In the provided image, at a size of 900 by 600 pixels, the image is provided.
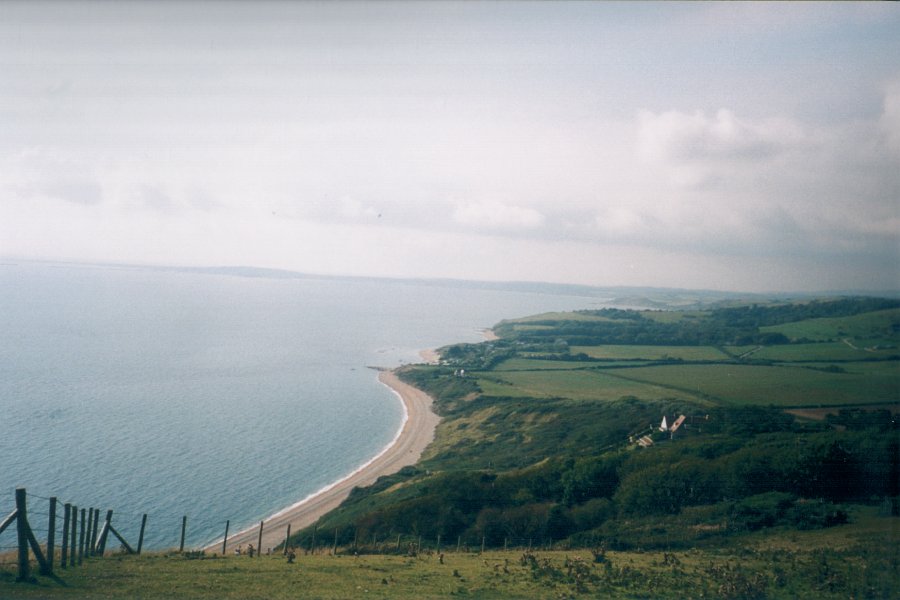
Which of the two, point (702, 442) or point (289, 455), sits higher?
point (702, 442)

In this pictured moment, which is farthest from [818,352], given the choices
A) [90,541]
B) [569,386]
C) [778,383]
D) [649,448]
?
[90,541]

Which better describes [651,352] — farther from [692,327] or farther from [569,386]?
→ [569,386]

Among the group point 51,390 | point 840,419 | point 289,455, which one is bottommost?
point 289,455

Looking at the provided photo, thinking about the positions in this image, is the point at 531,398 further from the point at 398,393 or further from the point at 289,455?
the point at 289,455

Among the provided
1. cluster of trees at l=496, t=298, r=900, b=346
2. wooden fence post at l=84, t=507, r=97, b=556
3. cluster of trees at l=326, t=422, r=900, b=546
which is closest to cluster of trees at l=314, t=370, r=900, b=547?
cluster of trees at l=326, t=422, r=900, b=546

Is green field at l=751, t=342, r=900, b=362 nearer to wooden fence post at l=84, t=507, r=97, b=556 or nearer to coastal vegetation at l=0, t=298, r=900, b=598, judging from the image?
coastal vegetation at l=0, t=298, r=900, b=598

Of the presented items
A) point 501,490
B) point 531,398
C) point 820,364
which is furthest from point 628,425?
point 820,364
